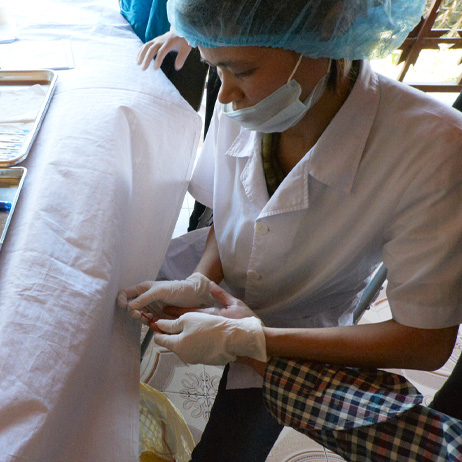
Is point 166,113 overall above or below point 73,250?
above

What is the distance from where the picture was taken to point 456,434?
2.45 ft

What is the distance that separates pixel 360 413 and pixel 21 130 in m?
0.91

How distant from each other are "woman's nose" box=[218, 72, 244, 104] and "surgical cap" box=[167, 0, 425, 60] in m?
0.08

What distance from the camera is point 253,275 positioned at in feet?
3.51

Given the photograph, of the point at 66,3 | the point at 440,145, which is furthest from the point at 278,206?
the point at 66,3

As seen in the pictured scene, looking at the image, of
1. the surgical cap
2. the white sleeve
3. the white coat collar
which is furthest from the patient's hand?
the surgical cap

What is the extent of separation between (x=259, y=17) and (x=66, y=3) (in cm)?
111

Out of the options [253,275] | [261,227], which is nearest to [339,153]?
[261,227]

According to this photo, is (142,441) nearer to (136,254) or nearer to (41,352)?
(136,254)

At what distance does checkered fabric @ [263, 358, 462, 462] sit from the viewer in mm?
759

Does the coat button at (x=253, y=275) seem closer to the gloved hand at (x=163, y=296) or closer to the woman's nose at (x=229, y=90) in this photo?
the gloved hand at (x=163, y=296)

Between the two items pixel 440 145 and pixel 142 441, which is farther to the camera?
pixel 142 441

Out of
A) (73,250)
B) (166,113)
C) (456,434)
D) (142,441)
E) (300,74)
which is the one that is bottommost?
(142,441)

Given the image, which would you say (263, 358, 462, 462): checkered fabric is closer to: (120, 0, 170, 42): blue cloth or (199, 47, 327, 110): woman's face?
(199, 47, 327, 110): woman's face
